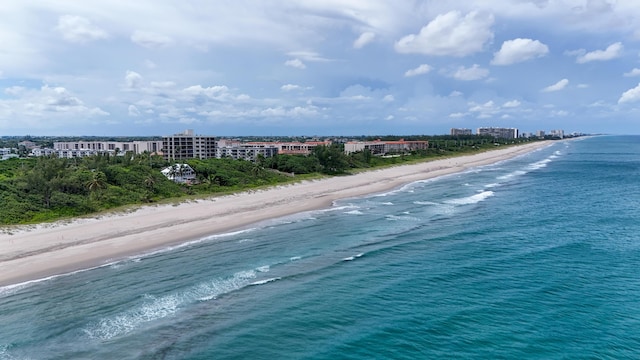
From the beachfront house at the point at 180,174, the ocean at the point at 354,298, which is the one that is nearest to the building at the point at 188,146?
the beachfront house at the point at 180,174

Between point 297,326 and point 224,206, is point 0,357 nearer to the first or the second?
point 297,326

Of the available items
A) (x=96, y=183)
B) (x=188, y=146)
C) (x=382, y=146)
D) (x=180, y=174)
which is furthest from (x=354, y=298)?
(x=382, y=146)

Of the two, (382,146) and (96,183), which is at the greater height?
(382,146)

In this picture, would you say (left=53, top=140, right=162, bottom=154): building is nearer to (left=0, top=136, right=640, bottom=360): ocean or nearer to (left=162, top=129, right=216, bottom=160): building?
(left=162, top=129, right=216, bottom=160): building

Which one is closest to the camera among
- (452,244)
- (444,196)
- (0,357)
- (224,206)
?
(0,357)

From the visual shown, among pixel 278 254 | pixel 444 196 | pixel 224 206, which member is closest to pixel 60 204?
pixel 224 206

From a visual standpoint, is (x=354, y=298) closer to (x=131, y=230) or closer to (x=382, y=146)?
(x=131, y=230)

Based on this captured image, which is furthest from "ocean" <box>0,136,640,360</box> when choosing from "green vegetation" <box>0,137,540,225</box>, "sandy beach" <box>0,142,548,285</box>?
"green vegetation" <box>0,137,540,225</box>
